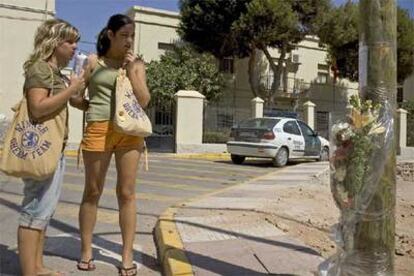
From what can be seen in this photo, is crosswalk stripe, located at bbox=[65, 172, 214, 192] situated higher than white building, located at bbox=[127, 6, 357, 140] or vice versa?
white building, located at bbox=[127, 6, 357, 140]

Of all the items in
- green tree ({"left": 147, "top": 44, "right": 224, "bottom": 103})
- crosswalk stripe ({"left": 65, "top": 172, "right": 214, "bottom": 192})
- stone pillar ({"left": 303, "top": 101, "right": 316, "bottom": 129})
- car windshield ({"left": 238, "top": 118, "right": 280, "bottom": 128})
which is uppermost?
green tree ({"left": 147, "top": 44, "right": 224, "bottom": 103})

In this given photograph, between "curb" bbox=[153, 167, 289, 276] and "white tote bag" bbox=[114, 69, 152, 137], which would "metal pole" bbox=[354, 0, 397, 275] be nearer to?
"curb" bbox=[153, 167, 289, 276]

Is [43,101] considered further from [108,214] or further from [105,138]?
[108,214]

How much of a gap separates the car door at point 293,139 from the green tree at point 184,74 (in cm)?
985

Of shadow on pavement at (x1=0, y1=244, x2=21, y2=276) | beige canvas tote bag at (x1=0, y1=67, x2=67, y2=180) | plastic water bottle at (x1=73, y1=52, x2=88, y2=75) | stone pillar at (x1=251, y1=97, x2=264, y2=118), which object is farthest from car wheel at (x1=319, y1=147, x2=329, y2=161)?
beige canvas tote bag at (x1=0, y1=67, x2=67, y2=180)

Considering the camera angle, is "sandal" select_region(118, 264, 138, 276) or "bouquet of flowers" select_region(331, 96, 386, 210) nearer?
"bouquet of flowers" select_region(331, 96, 386, 210)

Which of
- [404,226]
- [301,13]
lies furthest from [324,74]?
[404,226]

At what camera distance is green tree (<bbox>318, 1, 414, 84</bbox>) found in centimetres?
3281

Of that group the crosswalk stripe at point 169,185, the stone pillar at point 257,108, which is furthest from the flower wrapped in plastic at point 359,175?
the stone pillar at point 257,108

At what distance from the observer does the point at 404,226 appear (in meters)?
7.50

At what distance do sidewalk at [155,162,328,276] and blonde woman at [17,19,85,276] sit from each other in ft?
3.55

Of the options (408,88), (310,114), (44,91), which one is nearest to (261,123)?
(310,114)

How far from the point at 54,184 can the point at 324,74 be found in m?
38.6

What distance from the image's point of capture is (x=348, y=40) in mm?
33719
